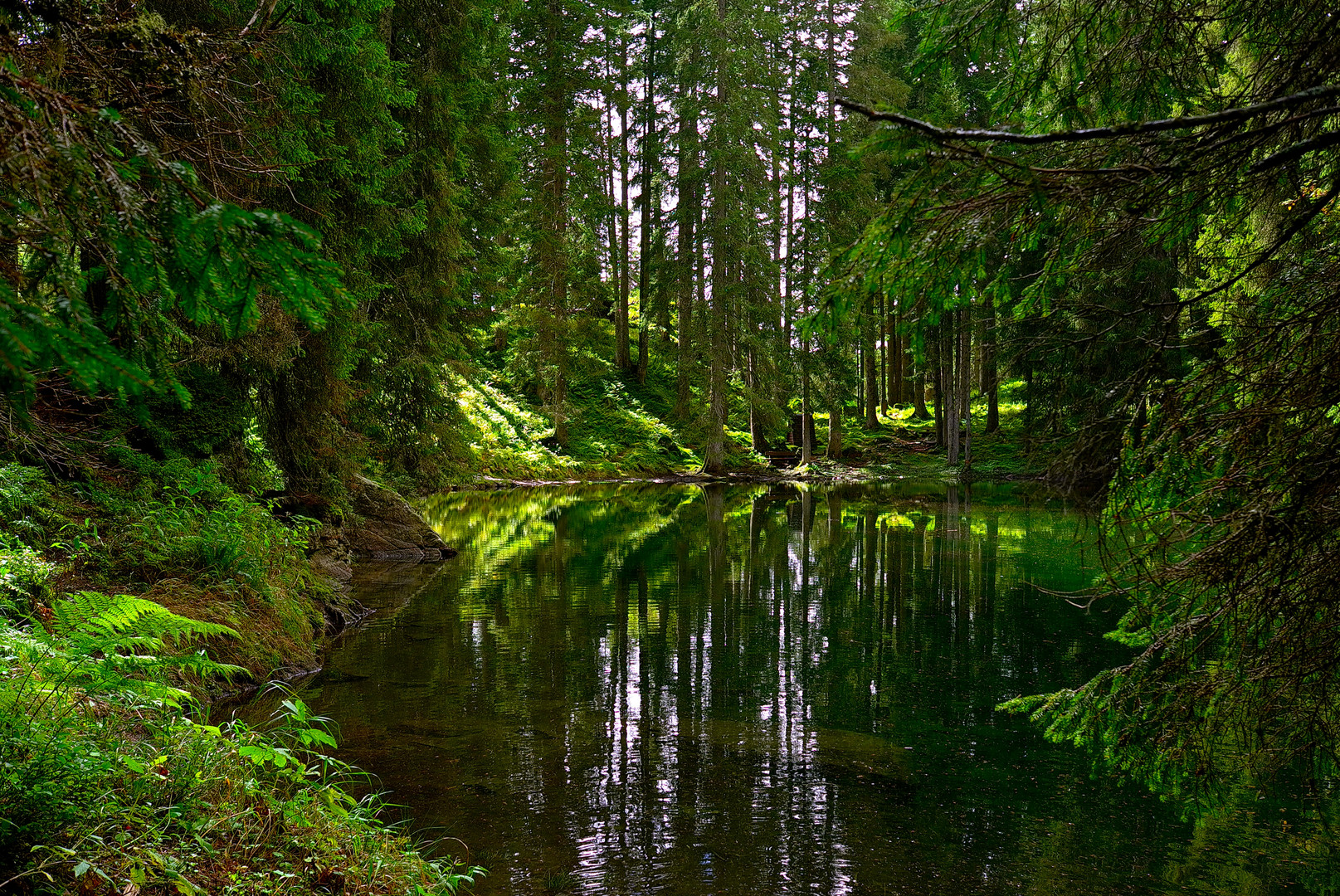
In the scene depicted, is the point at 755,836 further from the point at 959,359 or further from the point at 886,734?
the point at 959,359

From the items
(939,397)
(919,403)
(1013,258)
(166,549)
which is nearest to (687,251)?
(939,397)

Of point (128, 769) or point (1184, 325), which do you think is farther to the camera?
point (1184, 325)

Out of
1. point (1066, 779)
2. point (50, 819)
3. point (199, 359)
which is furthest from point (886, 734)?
point (199, 359)

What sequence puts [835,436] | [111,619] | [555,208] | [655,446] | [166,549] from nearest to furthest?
[111,619] → [166,549] → [555,208] → [835,436] → [655,446]

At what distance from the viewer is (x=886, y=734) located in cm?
625

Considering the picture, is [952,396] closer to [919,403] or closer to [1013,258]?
[919,403]

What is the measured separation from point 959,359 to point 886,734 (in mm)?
27396

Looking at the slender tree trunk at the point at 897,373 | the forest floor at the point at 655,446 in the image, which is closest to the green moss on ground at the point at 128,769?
the forest floor at the point at 655,446

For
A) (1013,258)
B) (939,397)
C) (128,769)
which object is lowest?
(128,769)

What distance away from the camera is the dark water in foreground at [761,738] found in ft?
14.3

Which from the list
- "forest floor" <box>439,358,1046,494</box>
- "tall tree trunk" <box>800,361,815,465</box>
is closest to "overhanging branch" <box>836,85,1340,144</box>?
"forest floor" <box>439,358,1046,494</box>

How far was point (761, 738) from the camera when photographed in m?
6.07

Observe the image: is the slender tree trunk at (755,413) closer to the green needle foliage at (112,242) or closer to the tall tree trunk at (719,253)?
the tall tree trunk at (719,253)

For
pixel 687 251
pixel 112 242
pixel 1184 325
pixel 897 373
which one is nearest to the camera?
pixel 112 242
